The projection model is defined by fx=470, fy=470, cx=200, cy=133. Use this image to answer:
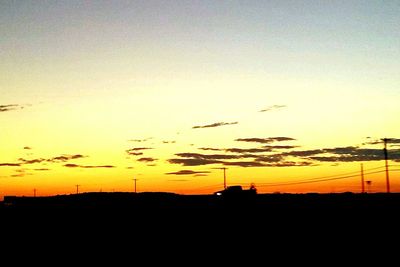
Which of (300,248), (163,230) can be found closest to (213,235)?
Answer: (163,230)

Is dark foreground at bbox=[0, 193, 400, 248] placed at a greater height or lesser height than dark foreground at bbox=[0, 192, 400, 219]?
lesser

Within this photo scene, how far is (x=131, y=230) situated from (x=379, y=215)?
1043 inches

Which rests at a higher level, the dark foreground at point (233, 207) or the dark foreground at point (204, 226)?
the dark foreground at point (233, 207)

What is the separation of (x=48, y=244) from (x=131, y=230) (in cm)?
857

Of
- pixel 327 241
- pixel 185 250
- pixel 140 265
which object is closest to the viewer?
pixel 140 265

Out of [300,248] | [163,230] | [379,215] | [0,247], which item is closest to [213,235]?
[163,230]

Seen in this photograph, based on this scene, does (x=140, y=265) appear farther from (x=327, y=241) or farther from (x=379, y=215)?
(x=379, y=215)

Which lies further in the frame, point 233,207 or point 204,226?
point 233,207

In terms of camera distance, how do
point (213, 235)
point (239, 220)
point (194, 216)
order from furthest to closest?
point (194, 216) → point (239, 220) → point (213, 235)

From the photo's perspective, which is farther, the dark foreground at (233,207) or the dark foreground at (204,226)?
the dark foreground at (233,207)

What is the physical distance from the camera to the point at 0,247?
31.5m

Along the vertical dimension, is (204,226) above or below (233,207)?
below

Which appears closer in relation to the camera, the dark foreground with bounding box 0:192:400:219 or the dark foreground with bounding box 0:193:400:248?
the dark foreground with bounding box 0:193:400:248

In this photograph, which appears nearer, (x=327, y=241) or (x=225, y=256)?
(x=225, y=256)
